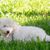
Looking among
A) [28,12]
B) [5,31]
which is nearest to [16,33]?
[5,31]

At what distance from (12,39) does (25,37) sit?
20cm

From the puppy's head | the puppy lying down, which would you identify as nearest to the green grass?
the puppy lying down

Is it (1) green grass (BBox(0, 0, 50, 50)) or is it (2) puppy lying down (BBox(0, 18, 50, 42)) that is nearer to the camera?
(2) puppy lying down (BBox(0, 18, 50, 42))

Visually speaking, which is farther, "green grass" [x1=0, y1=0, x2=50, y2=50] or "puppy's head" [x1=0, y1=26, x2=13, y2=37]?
"green grass" [x1=0, y1=0, x2=50, y2=50]

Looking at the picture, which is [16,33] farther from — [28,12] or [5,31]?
[28,12]

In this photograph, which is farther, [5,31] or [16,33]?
[16,33]

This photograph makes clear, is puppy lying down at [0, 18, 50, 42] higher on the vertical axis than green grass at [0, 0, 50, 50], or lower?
higher

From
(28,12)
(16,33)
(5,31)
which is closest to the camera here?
(5,31)

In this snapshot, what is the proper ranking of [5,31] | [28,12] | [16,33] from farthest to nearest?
[28,12], [16,33], [5,31]

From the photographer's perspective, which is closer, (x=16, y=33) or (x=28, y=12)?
(x=16, y=33)

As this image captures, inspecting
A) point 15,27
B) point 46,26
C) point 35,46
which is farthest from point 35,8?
point 35,46

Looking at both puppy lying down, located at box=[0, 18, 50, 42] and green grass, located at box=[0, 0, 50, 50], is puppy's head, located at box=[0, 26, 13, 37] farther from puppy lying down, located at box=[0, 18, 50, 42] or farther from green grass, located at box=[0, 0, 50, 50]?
green grass, located at box=[0, 0, 50, 50]

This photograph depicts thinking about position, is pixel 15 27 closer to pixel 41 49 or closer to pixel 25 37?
pixel 25 37

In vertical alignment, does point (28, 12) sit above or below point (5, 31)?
below
